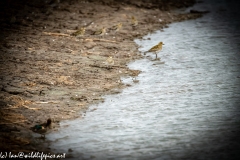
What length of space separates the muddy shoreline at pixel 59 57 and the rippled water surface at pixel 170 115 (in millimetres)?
533

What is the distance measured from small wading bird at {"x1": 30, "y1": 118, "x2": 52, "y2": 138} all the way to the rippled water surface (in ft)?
0.73

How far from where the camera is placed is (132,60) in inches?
538

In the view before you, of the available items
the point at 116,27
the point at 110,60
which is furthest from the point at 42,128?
the point at 116,27

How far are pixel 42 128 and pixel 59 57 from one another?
518 cm

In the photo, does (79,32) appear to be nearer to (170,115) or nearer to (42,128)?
(170,115)

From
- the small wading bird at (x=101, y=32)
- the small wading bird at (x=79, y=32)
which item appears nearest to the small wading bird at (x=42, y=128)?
the small wading bird at (x=79, y=32)

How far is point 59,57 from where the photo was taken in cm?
1310

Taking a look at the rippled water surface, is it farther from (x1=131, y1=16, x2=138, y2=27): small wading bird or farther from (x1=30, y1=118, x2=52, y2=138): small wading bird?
(x1=131, y1=16, x2=138, y2=27): small wading bird

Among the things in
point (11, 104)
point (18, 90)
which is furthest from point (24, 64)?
point (11, 104)

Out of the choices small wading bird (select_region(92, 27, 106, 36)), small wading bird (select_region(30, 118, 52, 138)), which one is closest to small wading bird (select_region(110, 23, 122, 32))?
small wading bird (select_region(92, 27, 106, 36))

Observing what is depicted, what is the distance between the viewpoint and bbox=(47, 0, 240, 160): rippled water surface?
783 centimetres

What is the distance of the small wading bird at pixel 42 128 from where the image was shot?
8.27 m

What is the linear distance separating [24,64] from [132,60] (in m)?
3.82

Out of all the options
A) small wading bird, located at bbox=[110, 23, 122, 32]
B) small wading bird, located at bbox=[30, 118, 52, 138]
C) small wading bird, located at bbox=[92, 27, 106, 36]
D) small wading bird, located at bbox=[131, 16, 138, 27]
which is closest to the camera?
small wading bird, located at bbox=[30, 118, 52, 138]
